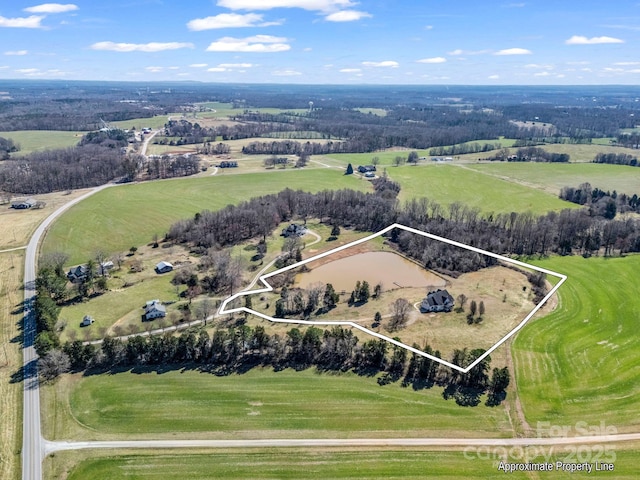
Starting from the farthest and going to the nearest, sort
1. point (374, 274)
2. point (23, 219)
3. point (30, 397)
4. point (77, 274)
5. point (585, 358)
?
point (23, 219) → point (77, 274) → point (374, 274) → point (585, 358) → point (30, 397)

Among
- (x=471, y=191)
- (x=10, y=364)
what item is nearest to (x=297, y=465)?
(x=10, y=364)

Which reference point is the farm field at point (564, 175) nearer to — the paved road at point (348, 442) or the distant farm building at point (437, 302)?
the distant farm building at point (437, 302)

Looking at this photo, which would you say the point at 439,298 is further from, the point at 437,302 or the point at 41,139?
the point at 41,139

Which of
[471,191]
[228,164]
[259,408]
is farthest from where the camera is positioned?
[228,164]

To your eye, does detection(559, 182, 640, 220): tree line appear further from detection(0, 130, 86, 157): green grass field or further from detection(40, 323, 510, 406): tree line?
detection(0, 130, 86, 157): green grass field

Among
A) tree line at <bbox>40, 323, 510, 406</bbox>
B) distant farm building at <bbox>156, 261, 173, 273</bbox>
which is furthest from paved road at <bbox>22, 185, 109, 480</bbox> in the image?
distant farm building at <bbox>156, 261, 173, 273</bbox>

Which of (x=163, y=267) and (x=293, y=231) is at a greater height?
(x=293, y=231)
